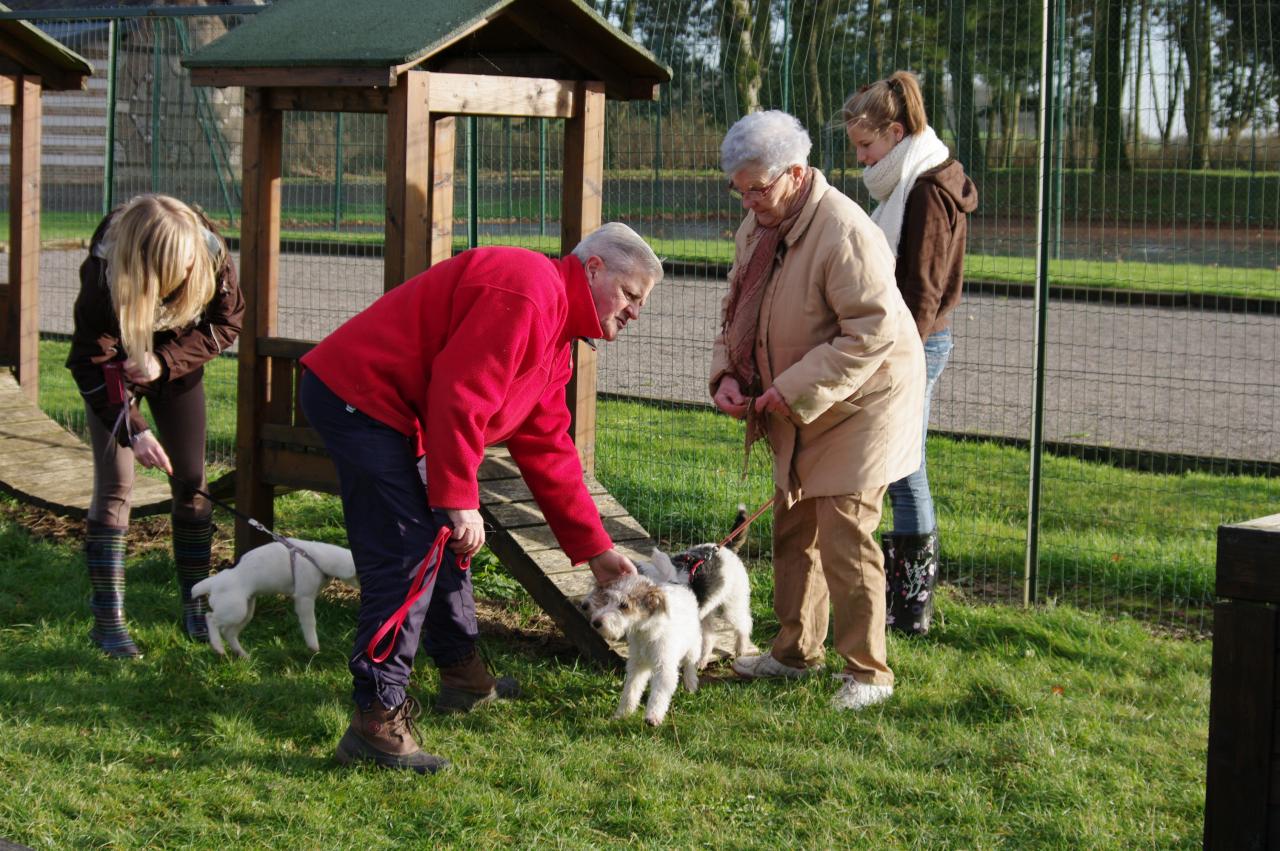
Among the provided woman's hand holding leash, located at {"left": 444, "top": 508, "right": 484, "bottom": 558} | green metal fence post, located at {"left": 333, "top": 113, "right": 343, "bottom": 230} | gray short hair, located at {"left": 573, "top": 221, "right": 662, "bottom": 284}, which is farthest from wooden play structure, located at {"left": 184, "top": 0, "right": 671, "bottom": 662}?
gray short hair, located at {"left": 573, "top": 221, "right": 662, "bottom": 284}

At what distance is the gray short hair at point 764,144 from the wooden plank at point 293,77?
1.58 meters

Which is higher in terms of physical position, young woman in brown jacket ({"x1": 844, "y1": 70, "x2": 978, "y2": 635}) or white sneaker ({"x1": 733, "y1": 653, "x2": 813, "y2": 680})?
young woman in brown jacket ({"x1": 844, "y1": 70, "x2": 978, "y2": 635})

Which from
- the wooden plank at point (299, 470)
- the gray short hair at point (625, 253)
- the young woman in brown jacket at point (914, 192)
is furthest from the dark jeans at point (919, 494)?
the wooden plank at point (299, 470)

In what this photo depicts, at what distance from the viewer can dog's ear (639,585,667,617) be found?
4590 mm

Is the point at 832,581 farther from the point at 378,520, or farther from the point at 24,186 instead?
the point at 24,186

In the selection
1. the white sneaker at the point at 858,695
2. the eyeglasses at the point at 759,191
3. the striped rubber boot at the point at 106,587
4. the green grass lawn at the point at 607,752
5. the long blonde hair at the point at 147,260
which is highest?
the eyeglasses at the point at 759,191

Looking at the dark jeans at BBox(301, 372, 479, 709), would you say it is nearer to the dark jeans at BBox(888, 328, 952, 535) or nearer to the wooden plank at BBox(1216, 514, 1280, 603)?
the dark jeans at BBox(888, 328, 952, 535)

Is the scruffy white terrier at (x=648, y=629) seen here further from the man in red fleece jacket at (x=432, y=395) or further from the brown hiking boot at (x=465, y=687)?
the man in red fleece jacket at (x=432, y=395)

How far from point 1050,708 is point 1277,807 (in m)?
2.21

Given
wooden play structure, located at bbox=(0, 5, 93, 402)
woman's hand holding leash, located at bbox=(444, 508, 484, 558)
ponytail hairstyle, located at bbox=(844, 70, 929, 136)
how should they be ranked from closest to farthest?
woman's hand holding leash, located at bbox=(444, 508, 484, 558) → ponytail hairstyle, located at bbox=(844, 70, 929, 136) → wooden play structure, located at bbox=(0, 5, 93, 402)

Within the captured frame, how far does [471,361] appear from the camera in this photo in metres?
3.93

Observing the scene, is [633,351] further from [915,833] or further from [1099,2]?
[915,833]

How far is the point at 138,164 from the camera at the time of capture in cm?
943

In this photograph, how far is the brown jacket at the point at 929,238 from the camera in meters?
5.38
